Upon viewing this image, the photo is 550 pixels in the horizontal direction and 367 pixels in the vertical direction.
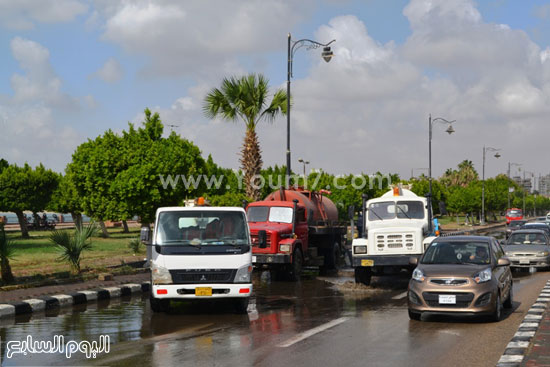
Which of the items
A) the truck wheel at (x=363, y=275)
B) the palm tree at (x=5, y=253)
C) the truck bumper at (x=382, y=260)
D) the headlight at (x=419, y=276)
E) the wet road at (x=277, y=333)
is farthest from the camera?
the truck wheel at (x=363, y=275)

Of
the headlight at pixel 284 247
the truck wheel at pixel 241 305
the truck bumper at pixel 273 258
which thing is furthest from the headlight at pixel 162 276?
the headlight at pixel 284 247

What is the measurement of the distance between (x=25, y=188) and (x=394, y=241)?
43637 mm

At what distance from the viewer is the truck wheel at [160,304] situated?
13765 millimetres

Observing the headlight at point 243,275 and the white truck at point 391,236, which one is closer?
A: the headlight at point 243,275

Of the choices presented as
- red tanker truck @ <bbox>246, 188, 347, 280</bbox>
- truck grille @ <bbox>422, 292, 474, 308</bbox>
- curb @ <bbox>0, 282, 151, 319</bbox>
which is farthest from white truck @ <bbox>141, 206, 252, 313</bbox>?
red tanker truck @ <bbox>246, 188, 347, 280</bbox>

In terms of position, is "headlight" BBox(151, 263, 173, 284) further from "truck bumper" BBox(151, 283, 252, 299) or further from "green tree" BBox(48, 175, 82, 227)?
"green tree" BBox(48, 175, 82, 227)

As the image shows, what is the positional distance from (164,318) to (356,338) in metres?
4.13

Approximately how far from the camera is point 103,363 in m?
8.86

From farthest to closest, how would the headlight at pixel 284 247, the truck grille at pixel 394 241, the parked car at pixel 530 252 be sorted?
the parked car at pixel 530 252, the headlight at pixel 284 247, the truck grille at pixel 394 241

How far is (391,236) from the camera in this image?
19.2 m

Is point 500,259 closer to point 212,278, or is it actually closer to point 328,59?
point 212,278

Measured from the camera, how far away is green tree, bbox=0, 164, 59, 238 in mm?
55094

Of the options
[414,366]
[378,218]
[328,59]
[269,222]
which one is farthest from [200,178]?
[414,366]

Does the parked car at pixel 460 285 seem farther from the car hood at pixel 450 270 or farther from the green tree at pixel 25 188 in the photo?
the green tree at pixel 25 188
